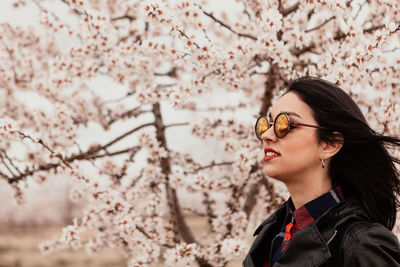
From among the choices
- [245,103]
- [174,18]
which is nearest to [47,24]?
[174,18]

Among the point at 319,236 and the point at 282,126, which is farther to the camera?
the point at 282,126

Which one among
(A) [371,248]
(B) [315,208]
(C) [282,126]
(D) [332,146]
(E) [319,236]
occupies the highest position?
(C) [282,126]

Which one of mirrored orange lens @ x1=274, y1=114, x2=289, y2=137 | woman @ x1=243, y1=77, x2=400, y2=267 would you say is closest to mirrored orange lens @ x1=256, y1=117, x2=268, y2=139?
woman @ x1=243, y1=77, x2=400, y2=267

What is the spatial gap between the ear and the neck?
0.11m

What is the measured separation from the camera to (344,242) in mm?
1498

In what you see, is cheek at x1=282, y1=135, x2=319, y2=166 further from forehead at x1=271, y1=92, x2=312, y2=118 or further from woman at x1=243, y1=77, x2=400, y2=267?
forehead at x1=271, y1=92, x2=312, y2=118

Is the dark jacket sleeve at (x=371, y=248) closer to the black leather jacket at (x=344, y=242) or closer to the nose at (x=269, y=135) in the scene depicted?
the black leather jacket at (x=344, y=242)

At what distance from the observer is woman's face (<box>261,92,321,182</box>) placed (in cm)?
179

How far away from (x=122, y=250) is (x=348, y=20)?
14.7ft

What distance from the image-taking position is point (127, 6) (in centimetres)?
611

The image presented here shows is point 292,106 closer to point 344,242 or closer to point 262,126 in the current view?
point 262,126

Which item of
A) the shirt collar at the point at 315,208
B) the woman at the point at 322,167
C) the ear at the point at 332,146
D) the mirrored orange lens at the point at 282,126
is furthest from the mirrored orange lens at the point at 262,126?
the shirt collar at the point at 315,208

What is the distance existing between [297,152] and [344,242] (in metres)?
0.46

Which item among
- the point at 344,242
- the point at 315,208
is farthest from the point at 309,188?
the point at 344,242
